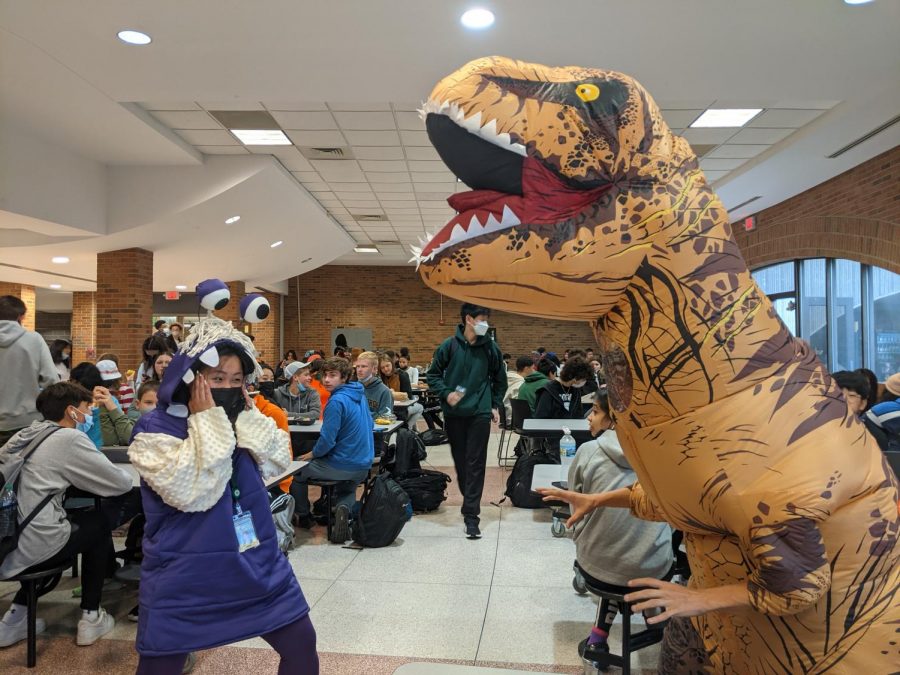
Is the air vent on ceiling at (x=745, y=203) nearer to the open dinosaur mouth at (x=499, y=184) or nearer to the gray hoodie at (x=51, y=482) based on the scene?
the gray hoodie at (x=51, y=482)

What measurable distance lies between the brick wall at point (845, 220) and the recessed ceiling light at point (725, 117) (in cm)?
178

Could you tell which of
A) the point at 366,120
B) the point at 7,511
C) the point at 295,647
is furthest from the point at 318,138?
the point at 295,647

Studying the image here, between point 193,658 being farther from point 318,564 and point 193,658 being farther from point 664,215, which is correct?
point 664,215

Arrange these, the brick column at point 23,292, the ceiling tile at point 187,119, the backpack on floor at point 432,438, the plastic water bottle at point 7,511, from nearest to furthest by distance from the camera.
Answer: the plastic water bottle at point 7,511 < the ceiling tile at point 187,119 < the backpack on floor at point 432,438 < the brick column at point 23,292

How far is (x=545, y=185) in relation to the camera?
2.85 ft

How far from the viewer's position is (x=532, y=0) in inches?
165

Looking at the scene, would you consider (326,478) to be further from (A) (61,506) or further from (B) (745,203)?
(B) (745,203)

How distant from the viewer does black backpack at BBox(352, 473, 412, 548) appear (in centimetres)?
457

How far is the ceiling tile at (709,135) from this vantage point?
7418 millimetres

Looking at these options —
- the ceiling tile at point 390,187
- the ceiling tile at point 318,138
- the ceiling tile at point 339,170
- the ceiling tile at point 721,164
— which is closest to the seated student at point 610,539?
the ceiling tile at point 318,138

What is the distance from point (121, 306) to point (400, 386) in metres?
4.20

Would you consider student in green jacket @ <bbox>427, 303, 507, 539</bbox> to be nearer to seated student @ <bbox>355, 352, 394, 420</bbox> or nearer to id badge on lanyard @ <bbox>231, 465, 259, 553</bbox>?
seated student @ <bbox>355, 352, 394, 420</bbox>

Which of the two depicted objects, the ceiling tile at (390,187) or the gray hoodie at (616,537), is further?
the ceiling tile at (390,187)

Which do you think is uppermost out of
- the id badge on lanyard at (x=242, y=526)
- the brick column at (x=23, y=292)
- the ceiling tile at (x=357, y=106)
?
the ceiling tile at (x=357, y=106)
